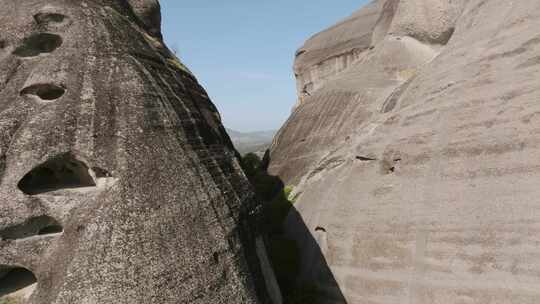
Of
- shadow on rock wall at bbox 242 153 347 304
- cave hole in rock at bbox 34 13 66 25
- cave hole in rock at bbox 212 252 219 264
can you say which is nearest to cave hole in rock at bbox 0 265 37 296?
cave hole in rock at bbox 212 252 219 264

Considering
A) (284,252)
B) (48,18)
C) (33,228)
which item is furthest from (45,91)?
(284,252)

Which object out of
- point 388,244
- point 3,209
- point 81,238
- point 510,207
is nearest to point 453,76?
point 510,207

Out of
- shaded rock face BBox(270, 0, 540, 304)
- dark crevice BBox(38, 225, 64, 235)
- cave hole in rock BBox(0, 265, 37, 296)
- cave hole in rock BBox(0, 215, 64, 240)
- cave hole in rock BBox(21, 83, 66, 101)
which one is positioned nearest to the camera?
cave hole in rock BBox(0, 215, 64, 240)

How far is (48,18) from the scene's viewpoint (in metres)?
6.25

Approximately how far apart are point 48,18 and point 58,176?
2.61 m

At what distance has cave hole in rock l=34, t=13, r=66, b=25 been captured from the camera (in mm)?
6230

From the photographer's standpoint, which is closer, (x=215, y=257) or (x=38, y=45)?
(x=215, y=257)

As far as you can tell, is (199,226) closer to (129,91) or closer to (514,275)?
(129,91)

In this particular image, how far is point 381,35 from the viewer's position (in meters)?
13.9

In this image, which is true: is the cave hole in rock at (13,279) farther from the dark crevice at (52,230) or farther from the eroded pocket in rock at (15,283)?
the dark crevice at (52,230)

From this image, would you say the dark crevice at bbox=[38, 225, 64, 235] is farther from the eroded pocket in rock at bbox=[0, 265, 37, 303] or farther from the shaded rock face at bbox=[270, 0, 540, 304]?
the shaded rock face at bbox=[270, 0, 540, 304]

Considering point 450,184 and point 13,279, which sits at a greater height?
point 13,279

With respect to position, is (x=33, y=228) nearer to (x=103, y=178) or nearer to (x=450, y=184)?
(x=103, y=178)

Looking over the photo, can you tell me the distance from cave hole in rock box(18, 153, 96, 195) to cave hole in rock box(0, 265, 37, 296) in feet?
3.82
